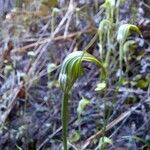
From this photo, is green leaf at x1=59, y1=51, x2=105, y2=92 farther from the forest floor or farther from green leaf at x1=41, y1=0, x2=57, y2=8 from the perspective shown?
green leaf at x1=41, y1=0, x2=57, y2=8

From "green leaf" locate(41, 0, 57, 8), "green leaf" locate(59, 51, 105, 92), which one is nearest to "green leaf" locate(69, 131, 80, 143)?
"green leaf" locate(59, 51, 105, 92)

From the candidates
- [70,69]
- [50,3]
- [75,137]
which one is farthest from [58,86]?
[70,69]

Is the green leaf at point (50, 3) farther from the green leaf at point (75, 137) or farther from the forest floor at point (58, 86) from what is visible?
the green leaf at point (75, 137)

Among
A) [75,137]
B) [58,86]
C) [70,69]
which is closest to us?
[70,69]

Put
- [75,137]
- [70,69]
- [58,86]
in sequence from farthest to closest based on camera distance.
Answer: [58,86], [75,137], [70,69]

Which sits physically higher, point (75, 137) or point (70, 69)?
point (70, 69)

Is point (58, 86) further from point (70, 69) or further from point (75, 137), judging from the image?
point (70, 69)

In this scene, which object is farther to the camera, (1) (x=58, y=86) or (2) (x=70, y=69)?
(1) (x=58, y=86)

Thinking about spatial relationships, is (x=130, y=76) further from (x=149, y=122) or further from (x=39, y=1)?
(x=39, y=1)

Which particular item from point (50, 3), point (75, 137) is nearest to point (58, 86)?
point (75, 137)
